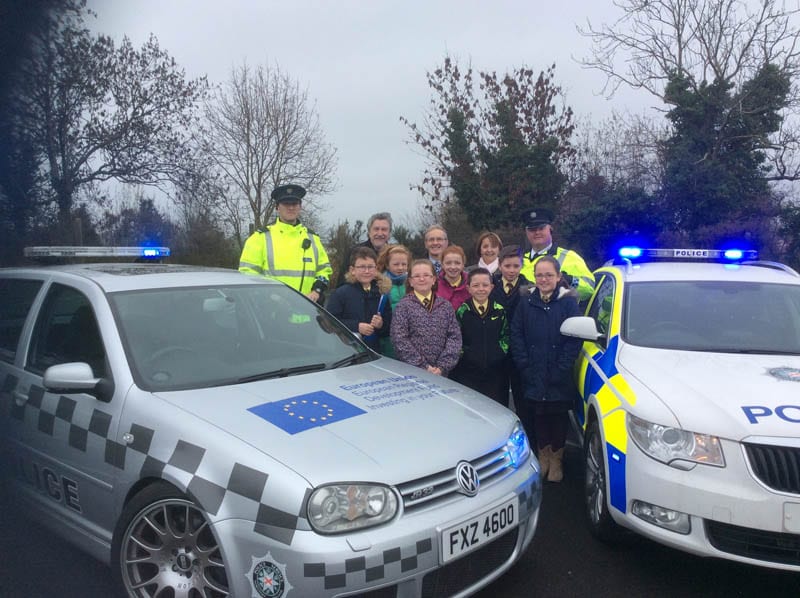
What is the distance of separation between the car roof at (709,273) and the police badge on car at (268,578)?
323cm

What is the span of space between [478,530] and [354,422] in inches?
26.0

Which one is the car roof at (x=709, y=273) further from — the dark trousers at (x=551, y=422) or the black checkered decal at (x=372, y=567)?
the black checkered decal at (x=372, y=567)

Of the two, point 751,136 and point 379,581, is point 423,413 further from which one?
point 751,136

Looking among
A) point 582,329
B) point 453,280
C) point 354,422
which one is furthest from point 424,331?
point 354,422

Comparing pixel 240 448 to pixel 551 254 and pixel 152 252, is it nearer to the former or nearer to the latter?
pixel 152 252

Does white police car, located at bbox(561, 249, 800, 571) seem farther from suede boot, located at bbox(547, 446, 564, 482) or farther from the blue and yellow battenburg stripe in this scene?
suede boot, located at bbox(547, 446, 564, 482)

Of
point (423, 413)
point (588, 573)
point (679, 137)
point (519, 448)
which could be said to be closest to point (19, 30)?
point (423, 413)

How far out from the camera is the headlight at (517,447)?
3.06 metres

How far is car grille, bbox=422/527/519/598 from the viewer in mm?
2547

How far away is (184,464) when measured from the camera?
2592 millimetres

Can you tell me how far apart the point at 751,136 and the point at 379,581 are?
15159 millimetres

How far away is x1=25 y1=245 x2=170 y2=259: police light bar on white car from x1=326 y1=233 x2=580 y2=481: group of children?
1360 millimetres

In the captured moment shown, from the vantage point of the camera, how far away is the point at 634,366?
372 cm

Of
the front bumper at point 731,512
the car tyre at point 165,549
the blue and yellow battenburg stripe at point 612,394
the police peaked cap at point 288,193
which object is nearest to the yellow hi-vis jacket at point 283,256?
the police peaked cap at point 288,193
